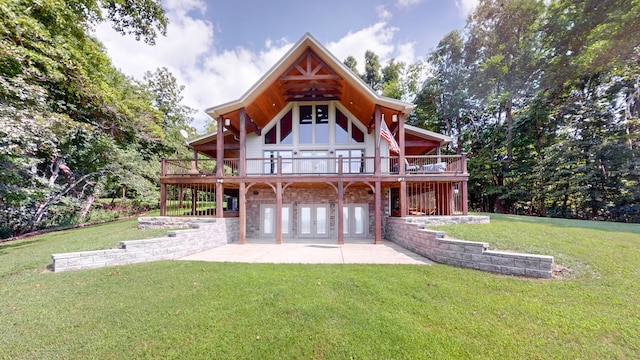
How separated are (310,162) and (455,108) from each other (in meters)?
18.3

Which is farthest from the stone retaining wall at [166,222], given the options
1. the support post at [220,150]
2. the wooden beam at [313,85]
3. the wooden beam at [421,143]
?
the wooden beam at [421,143]

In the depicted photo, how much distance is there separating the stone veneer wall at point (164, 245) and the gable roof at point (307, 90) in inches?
194

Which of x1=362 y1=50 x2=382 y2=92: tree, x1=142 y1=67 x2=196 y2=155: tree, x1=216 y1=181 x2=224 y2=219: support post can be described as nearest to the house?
x1=216 y1=181 x2=224 y2=219: support post

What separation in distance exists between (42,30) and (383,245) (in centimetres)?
1476

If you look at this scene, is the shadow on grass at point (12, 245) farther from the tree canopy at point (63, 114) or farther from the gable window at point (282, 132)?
the gable window at point (282, 132)

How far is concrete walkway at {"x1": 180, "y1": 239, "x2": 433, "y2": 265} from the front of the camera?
6578 mm

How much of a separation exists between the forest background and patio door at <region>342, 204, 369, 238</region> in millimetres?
12077

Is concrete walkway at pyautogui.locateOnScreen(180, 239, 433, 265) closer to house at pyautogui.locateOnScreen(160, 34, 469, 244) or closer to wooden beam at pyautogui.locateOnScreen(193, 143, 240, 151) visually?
house at pyautogui.locateOnScreen(160, 34, 469, 244)

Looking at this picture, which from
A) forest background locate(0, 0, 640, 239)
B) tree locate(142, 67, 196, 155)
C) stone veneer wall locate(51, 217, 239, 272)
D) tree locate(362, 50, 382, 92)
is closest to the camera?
stone veneer wall locate(51, 217, 239, 272)

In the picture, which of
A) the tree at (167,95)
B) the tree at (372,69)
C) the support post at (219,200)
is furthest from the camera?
the tree at (167,95)

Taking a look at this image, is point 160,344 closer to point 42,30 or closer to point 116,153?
point 42,30

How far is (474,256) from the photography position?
Result: 18.6 feet

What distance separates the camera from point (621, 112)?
15320 millimetres

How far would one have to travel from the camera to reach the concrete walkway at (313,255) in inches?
259
